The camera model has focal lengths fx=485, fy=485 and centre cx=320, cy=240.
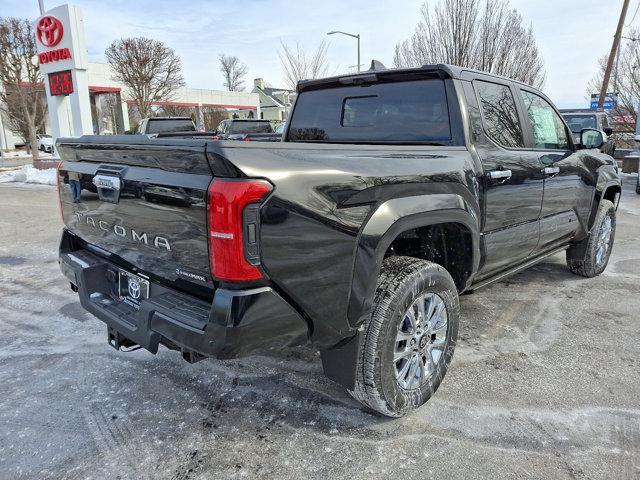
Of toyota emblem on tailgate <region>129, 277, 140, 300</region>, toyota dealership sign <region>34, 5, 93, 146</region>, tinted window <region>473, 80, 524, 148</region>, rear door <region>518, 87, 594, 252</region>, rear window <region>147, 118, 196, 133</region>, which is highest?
toyota dealership sign <region>34, 5, 93, 146</region>

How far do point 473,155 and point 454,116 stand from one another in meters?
0.28

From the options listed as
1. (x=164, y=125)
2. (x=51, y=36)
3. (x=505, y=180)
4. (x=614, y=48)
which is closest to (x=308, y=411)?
(x=505, y=180)

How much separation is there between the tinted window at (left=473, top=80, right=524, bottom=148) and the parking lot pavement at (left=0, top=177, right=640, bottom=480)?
60.1 inches

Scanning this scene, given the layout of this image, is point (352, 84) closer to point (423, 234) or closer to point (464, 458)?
point (423, 234)

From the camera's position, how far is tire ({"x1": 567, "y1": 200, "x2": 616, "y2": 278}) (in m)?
5.04

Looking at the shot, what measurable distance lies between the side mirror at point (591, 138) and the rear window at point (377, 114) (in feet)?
6.83

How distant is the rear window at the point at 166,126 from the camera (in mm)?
14711

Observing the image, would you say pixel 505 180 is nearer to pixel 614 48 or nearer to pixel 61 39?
pixel 61 39

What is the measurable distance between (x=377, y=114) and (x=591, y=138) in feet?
7.52

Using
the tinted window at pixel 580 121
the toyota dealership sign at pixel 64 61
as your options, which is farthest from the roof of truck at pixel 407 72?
the toyota dealership sign at pixel 64 61

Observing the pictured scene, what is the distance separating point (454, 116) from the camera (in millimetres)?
3145

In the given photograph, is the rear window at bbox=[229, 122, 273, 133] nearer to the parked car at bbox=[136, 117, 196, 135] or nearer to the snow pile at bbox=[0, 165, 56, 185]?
the parked car at bbox=[136, 117, 196, 135]

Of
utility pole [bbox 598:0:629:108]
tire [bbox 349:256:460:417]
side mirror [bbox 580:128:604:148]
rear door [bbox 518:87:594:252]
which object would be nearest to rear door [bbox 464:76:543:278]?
rear door [bbox 518:87:594:252]

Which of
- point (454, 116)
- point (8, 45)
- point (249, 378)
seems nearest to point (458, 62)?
point (454, 116)
